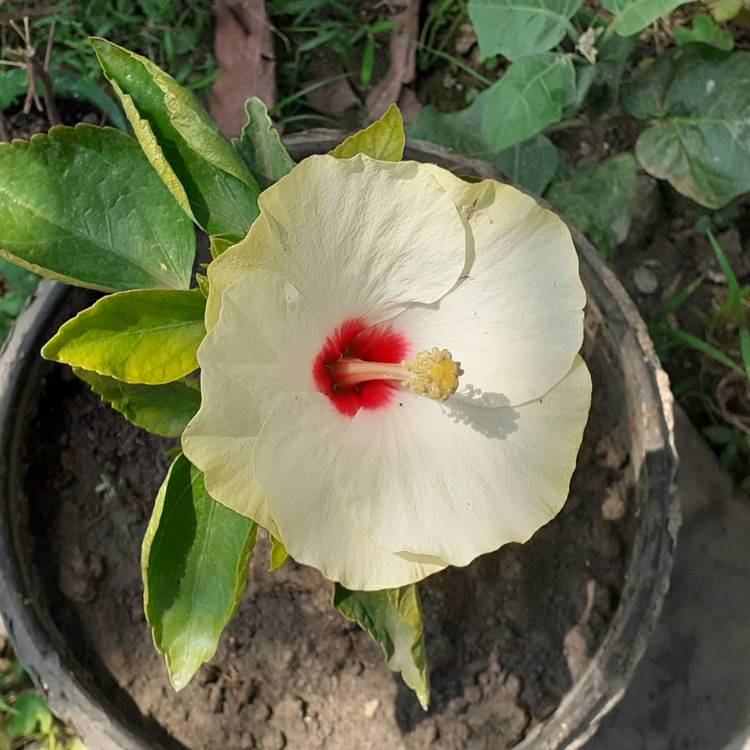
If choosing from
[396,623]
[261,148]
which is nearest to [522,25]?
[261,148]

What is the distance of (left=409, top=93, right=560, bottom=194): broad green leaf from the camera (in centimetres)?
166

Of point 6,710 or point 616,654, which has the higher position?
point 616,654

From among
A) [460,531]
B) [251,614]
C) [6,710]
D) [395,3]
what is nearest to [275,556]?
[460,531]

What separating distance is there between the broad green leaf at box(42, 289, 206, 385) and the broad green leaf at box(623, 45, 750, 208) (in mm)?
1005

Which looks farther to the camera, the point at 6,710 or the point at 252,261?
the point at 6,710

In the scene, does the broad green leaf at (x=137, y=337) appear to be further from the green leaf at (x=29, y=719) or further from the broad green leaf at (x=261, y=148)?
the green leaf at (x=29, y=719)

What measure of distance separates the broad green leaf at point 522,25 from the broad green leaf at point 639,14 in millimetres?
112

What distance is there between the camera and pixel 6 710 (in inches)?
64.5

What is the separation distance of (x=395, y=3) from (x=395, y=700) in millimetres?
1458

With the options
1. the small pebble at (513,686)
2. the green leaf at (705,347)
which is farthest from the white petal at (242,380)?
the green leaf at (705,347)

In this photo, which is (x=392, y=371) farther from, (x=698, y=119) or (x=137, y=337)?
(x=698, y=119)

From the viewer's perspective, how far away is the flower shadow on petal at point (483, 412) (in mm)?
911

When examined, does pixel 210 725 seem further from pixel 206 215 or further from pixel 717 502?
pixel 717 502

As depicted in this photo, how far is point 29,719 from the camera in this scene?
163cm
